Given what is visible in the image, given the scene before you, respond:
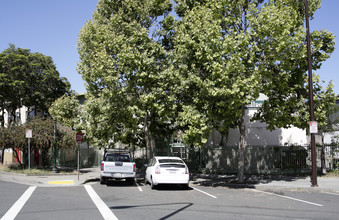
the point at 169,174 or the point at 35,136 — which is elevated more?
the point at 35,136

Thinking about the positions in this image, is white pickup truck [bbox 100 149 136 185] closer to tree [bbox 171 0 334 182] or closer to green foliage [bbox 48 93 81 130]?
tree [bbox 171 0 334 182]

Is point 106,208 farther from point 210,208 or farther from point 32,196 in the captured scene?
point 32,196

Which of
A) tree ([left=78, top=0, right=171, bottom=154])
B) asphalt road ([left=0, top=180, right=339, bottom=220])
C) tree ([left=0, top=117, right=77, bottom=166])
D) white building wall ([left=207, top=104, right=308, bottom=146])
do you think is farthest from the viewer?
white building wall ([left=207, top=104, right=308, bottom=146])

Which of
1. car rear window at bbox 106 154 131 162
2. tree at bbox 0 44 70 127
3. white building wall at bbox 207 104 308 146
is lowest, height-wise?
car rear window at bbox 106 154 131 162

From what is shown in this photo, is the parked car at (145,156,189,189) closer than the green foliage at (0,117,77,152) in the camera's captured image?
Yes

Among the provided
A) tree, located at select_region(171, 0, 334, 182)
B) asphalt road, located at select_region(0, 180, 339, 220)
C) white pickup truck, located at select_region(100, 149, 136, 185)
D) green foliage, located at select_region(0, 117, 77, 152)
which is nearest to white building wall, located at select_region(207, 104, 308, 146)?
tree, located at select_region(171, 0, 334, 182)

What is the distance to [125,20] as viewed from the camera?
19000 millimetres

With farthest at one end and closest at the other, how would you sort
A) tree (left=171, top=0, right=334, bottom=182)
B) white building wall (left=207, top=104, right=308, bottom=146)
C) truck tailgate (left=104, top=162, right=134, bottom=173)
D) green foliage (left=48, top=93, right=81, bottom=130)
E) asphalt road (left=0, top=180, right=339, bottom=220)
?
1. white building wall (left=207, top=104, right=308, bottom=146)
2. green foliage (left=48, top=93, right=81, bottom=130)
3. truck tailgate (left=104, top=162, right=134, bottom=173)
4. tree (left=171, top=0, right=334, bottom=182)
5. asphalt road (left=0, top=180, right=339, bottom=220)

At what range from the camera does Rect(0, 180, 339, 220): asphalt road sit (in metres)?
8.93

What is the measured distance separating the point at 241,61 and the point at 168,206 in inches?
289

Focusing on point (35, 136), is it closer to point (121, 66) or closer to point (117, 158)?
point (117, 158)

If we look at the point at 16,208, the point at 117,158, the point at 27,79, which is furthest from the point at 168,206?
the point at 27,79

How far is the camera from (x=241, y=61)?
14438 mm

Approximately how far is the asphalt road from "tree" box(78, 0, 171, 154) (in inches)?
203
